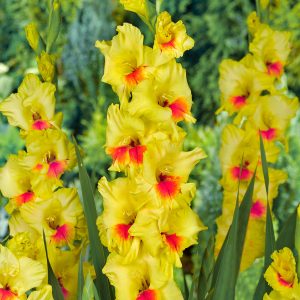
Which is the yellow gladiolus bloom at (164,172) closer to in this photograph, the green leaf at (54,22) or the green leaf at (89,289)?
the green leaf at (89,289)

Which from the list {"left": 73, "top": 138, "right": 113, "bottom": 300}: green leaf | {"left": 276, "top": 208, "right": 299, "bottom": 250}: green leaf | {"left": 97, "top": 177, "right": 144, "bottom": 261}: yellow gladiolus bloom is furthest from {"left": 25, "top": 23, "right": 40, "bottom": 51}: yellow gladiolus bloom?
{"left": 276, "top": 208, "right": 299, "bottom": 250}: green leaf

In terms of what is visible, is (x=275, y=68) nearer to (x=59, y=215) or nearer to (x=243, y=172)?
(x=243, y=172)

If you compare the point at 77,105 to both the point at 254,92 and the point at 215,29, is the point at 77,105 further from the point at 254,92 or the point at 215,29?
the point at 254,92

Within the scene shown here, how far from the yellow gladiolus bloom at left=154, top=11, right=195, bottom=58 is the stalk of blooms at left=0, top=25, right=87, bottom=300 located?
0.28 meters

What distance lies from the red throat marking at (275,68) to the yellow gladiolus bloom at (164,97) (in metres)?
0.52

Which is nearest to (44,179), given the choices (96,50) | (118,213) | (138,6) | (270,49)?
(118,213)

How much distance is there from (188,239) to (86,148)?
2.36 metres

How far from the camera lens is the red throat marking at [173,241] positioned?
1.26 metres

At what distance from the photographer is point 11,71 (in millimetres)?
4340

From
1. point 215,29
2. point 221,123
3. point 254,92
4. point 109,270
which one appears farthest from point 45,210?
point 215,29

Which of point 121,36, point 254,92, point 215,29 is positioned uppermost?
point 121,36

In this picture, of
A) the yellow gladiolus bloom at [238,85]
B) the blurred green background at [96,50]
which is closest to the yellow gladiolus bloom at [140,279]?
the yellow gladiolus bloom at [238,85]

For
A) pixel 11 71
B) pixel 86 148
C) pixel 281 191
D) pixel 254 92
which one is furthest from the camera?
pixel 11 71

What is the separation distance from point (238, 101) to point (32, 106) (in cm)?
50
